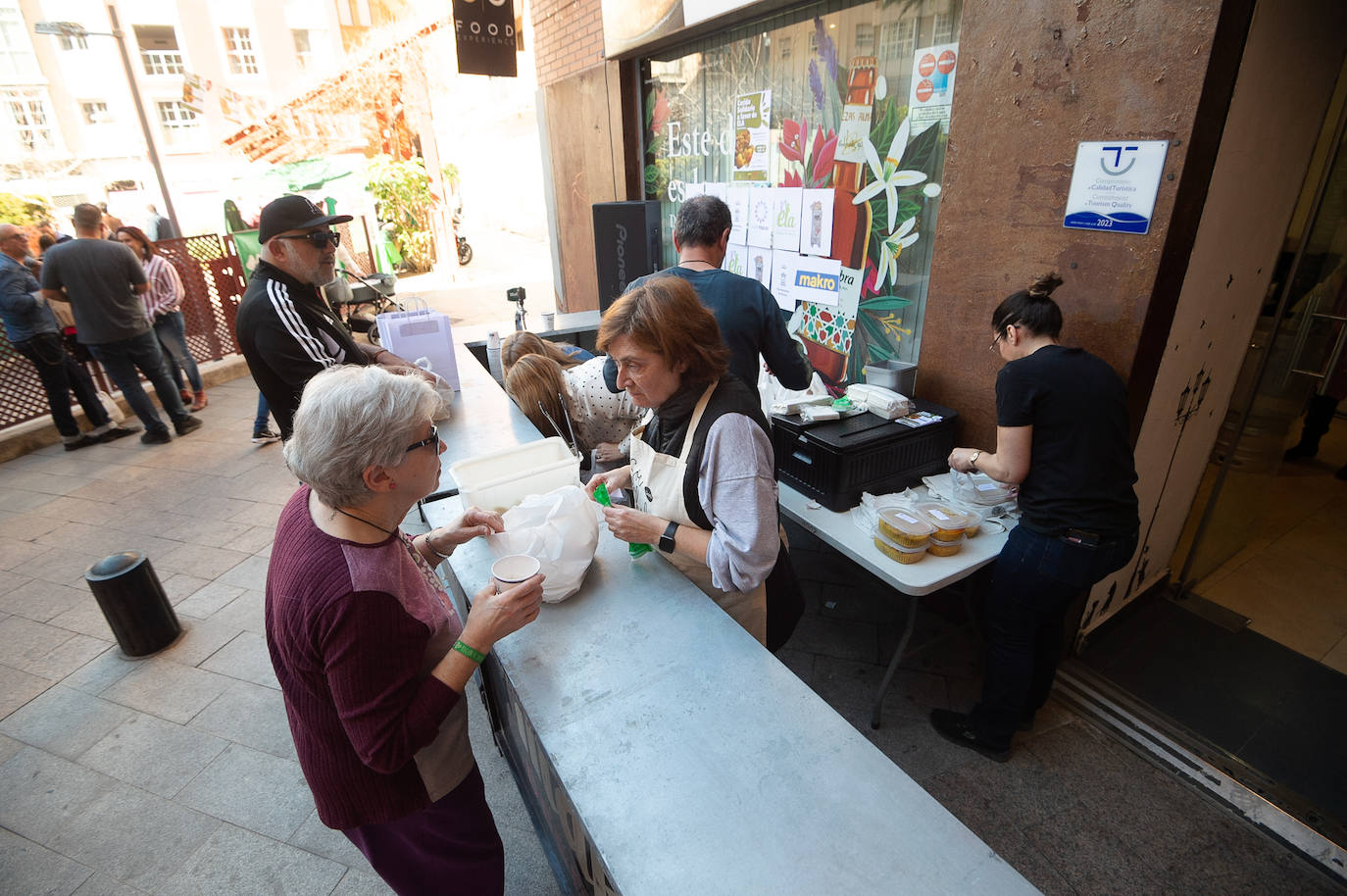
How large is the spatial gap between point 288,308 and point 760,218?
10.4ft

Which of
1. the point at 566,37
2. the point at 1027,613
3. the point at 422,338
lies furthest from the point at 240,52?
the point at 1027,613

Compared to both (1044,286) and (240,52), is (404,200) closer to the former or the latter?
(1044,286)

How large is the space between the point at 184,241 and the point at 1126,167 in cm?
1004

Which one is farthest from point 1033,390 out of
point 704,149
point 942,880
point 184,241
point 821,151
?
point 184,241

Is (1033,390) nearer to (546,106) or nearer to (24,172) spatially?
(546,106)

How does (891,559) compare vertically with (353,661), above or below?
below

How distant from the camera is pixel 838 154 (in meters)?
3.93

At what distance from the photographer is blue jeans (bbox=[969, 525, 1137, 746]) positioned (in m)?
2.31

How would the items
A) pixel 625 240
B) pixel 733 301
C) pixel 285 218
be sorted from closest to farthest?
1. pixel 733 301
2. pixel 285 218
3. pixel 625 240

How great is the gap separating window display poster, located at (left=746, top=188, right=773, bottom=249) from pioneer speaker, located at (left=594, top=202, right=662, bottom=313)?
1.04m

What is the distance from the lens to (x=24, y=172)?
2572 centimetres

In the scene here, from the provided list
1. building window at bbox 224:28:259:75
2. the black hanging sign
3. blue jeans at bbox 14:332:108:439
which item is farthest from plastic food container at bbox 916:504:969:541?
building window at bbox 224:28:259:75

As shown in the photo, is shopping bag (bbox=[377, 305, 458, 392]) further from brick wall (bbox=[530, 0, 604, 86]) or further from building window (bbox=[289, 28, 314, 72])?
building window (bbox=[289, 28, 314, 72])

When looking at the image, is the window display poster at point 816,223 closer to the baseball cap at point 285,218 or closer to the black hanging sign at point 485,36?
the baseball cap at point 285,218
